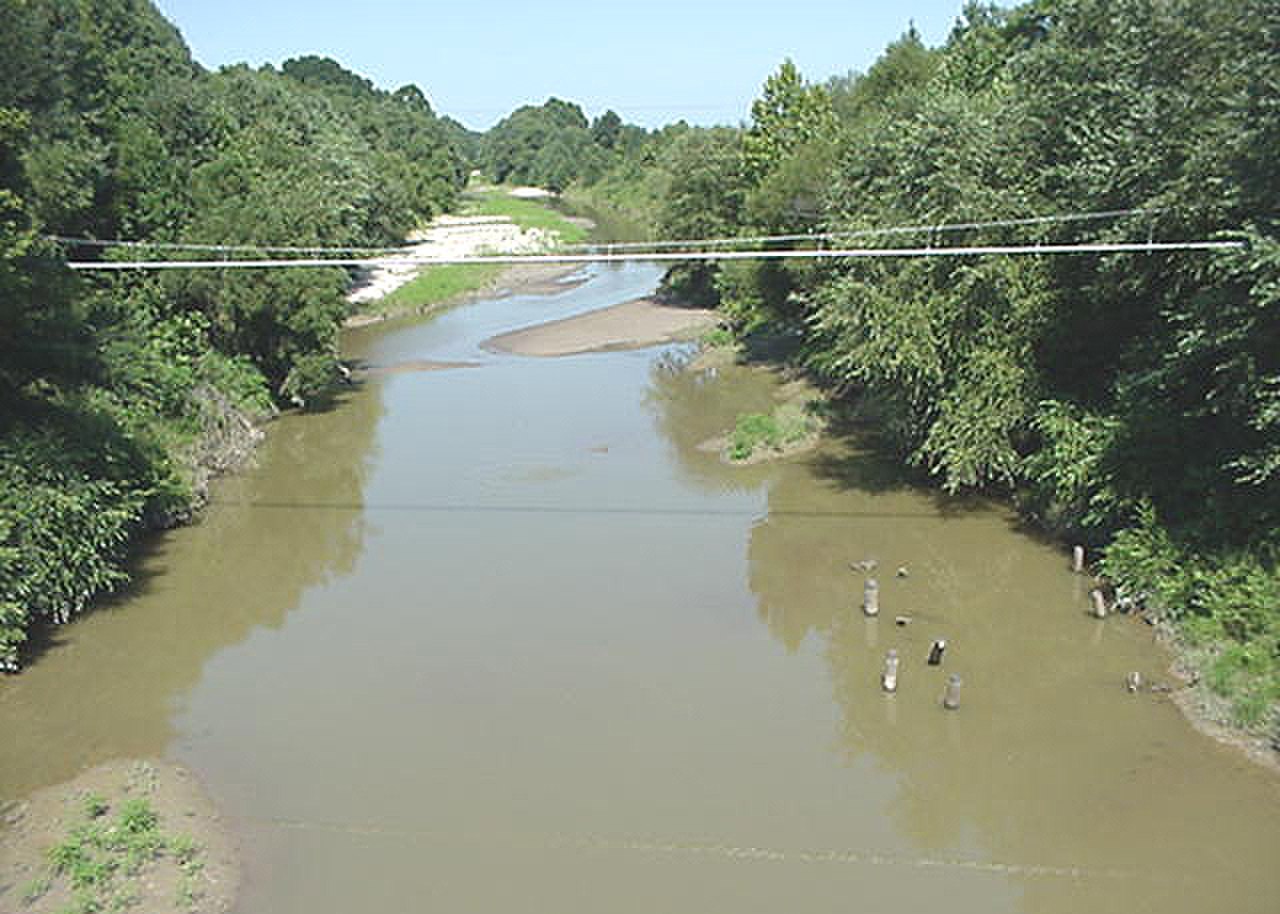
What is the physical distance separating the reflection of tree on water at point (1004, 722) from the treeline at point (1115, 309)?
51.3 inches

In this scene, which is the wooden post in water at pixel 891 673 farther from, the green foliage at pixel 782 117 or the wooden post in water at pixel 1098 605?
the green foliage at pixel 782 117

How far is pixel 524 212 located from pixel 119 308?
81.7 m

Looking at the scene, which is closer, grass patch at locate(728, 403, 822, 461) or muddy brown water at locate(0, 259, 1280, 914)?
muddy brown water at locate(0, 259, 1280, 914)

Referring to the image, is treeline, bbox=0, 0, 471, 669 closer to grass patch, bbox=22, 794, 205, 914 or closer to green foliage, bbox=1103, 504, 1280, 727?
grass patch, bbox=22, 794, 205, 914

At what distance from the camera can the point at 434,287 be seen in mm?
57938

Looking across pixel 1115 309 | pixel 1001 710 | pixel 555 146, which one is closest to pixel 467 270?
pixel 1115 309

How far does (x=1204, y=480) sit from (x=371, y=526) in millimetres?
16710

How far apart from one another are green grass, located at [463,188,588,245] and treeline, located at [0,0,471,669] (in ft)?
120

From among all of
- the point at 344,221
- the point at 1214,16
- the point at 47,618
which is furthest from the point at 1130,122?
the point at 344,221

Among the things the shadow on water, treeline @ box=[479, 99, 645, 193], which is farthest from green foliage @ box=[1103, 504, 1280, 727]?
treeline @ box=[479, 99, 645, 193]

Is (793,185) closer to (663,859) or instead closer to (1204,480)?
(1204,480)

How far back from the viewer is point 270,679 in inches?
667

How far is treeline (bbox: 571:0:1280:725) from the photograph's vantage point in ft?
48.7

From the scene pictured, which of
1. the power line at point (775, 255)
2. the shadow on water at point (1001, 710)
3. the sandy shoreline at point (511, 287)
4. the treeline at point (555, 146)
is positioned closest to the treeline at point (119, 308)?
the power line at point (775, 255)
